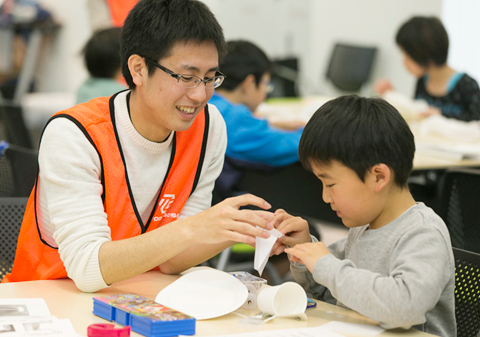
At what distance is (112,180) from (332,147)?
530 mm

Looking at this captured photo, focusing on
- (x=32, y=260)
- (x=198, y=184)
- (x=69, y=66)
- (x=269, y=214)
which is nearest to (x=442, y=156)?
(x=198, y=184)

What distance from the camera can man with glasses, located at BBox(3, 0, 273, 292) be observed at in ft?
4.21

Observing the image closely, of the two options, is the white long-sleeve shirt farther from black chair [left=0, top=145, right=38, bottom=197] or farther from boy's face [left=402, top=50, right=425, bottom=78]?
boy's face [left=402, top=50, right=425, bottom=78]

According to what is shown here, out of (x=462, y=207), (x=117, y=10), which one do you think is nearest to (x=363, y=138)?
(x=462, y=207)

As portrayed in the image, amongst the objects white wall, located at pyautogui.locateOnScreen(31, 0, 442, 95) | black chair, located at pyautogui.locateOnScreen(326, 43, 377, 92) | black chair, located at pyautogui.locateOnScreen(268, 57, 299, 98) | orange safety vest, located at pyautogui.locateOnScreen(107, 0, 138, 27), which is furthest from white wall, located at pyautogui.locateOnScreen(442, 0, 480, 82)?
orange safety vest, located at pyautogui.locateOnScreen(107, 0, 138, 27)

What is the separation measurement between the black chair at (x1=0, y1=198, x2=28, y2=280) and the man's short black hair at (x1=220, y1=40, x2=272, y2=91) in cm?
130

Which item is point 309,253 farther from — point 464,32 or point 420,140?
point 464,32

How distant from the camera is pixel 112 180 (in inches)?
55.7

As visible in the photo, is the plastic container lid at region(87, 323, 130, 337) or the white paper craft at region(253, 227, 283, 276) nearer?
the plastic container lid at region(87, 323, 130, 337)

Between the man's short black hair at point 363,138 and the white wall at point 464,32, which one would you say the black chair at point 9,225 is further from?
the white wall at point 464,32

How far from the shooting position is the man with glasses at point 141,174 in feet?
4.21

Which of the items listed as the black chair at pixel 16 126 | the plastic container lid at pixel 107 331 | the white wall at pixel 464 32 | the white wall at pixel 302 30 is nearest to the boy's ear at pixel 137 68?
the plastic container lid at pixel 107 331

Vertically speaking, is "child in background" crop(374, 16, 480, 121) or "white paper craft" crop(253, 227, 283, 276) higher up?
"child in background" crop(374, 16, 480, 121)

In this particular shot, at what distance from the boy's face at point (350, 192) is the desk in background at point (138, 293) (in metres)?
0.21
